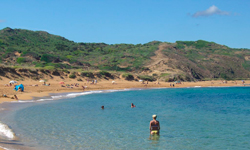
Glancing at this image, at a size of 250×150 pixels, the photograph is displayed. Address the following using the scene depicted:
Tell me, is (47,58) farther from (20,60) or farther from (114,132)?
(114,132)

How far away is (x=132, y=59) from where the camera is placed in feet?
297

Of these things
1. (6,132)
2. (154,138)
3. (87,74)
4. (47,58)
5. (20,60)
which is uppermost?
(47,58)

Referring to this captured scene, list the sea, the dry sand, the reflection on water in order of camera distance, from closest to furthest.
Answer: the sea → the reflection on water → the dry sand

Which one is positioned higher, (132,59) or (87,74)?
(132,59)

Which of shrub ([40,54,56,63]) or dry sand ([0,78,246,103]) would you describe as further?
shrub ([40,54,56,63])

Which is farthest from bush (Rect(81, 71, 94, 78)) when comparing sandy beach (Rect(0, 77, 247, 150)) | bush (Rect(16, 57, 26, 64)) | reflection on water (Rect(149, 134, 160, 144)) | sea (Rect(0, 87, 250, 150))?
reflection on water (Rect(149, 134, 160, 144))

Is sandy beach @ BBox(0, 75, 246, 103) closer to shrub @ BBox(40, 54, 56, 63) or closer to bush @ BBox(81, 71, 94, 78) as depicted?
bush @ BBox(81, 71, 94, 78)

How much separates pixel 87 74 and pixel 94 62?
29921 mm

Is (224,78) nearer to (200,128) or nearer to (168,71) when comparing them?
(168,71)

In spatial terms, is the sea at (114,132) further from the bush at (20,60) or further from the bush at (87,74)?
the bush at (20,60)

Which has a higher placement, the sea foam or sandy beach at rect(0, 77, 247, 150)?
sandy beach at rect(0, 77, 247, 150)

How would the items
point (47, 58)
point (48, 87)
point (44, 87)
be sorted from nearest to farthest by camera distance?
point (44, 87) < point (48, 87) < point (47, 58)

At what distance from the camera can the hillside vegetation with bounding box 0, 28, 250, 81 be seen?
7312cm

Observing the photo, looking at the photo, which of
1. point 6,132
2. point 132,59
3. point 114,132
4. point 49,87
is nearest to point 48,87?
point 49,87
